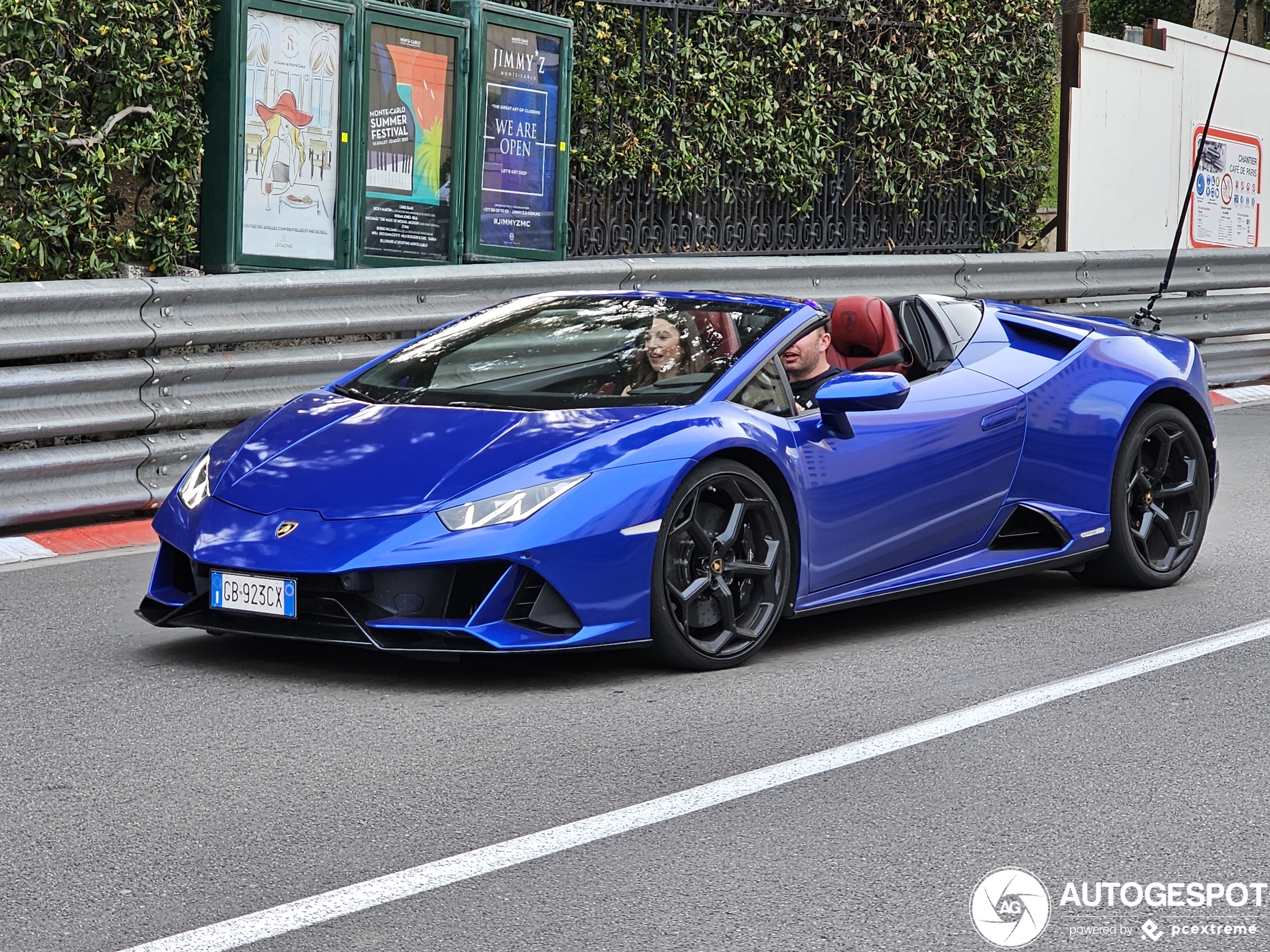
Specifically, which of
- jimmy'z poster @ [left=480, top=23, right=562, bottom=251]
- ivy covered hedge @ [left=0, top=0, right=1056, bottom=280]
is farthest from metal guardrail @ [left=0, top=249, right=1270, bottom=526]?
jimmy'z poster @ [left=480, top=23, right=562, bottom=251]

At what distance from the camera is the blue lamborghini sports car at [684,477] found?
5141 millimetres

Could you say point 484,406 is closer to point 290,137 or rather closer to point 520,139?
point 290,137

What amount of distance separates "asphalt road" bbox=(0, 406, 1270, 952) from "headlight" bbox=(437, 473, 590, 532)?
0.53m

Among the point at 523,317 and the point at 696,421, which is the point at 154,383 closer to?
the point at 523,317

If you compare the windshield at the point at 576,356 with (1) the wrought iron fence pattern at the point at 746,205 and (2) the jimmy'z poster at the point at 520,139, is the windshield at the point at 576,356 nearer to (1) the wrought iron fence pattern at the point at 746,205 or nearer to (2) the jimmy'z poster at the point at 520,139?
(2) the jimmy'z poster at the point at 520,139

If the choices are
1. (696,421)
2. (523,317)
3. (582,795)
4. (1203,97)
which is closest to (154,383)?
(523,317)

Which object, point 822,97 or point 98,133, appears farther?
point 822,97

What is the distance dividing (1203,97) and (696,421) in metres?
12.1

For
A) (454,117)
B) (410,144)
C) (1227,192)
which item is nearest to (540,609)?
(410,144)

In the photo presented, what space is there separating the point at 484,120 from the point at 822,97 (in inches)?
126

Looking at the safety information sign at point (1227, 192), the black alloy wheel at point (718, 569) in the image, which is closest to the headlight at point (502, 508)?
the black alloy wheel at point (718, 569)

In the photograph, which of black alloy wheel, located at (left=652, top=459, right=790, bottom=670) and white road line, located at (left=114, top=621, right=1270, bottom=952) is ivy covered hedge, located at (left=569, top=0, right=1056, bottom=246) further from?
white road line, located at (left=114, top=621, right=1270, bottom=952)

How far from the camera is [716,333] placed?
20.3ft

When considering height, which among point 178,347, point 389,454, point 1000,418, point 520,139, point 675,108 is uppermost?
point 675,108
